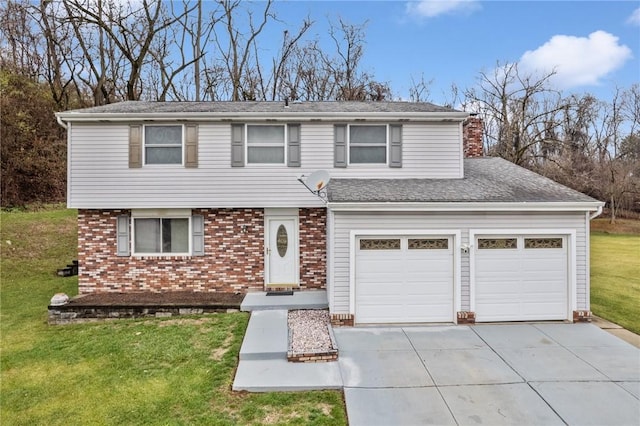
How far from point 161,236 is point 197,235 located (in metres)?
1.02

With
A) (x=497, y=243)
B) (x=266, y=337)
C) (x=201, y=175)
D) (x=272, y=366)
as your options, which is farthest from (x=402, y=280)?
(x=201, y=175)

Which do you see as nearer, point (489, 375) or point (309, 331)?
point (489, 375)

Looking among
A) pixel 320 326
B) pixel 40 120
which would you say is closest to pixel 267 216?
pixel 320 326

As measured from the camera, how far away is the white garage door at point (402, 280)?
7.63 meters

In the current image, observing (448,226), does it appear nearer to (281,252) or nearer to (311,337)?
(311,337)

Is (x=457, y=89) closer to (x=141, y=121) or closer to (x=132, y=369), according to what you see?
(x=141, y=121)

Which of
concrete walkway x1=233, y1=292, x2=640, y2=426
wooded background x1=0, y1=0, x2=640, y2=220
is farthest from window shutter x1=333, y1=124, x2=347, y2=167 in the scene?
wooded background x1=0, y1=0, x2=640, y2=220

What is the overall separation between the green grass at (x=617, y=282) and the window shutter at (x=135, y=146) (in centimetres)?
1210

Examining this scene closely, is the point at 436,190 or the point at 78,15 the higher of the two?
the point at 78,15

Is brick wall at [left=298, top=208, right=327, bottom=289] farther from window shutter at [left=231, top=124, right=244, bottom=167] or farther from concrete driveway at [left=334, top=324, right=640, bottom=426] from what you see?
concrete driveway at [left=334, top=324, right=640, bottom=426]

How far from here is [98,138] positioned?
9375mm

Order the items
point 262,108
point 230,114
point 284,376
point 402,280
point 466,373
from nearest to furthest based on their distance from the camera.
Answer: point 284,376, point 466,373, point 402,280, point 230,114, point 262,108

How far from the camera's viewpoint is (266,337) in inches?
265

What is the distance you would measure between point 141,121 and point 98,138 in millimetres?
1232
